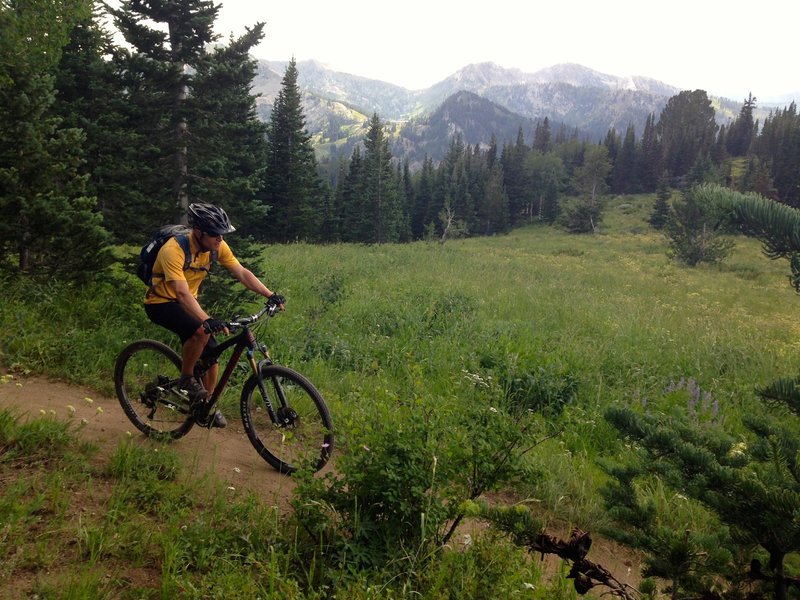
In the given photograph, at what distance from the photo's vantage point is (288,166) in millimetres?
37094

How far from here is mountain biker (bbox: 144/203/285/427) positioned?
14.2ft

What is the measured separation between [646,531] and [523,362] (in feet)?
19.6

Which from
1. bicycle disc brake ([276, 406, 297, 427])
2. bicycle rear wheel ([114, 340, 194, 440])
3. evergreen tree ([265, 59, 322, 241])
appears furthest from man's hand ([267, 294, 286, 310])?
evergreen tree ([265, 59, 322, 241])

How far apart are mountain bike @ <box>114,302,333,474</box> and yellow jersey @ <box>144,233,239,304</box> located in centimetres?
66

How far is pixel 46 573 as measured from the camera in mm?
2852

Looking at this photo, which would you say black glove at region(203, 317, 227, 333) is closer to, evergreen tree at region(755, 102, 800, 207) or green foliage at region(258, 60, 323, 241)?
green foliage at region(258, 60, 323, 241)

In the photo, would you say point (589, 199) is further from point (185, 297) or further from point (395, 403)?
point (185, 297)

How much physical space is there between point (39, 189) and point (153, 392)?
5085mm

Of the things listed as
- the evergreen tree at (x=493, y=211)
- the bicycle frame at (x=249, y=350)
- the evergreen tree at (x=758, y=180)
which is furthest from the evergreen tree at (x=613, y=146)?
the bicycle frame at (x=249, y=350)

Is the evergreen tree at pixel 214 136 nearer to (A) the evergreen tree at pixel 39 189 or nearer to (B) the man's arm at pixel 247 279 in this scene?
(A) the evergreen tree at pixel 39 189

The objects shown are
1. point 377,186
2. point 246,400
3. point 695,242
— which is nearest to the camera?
point 246,400

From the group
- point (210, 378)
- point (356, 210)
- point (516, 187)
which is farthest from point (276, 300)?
point (516, 187)

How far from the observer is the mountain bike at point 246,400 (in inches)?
174

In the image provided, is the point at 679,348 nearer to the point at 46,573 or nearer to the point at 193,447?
the point at 193,447
